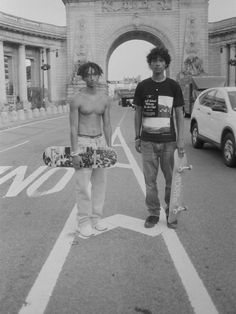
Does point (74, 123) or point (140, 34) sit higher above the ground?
point (140, 34)

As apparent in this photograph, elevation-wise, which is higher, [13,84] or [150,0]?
[150,0]

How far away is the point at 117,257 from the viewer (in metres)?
4.92

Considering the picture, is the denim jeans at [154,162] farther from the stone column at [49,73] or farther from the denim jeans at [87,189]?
the stone column at [49,73]

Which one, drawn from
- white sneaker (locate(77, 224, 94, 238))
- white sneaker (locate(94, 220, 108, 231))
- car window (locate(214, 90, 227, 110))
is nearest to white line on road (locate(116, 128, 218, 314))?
Answer: white sneaker (locate(94, 220, 108, 231))

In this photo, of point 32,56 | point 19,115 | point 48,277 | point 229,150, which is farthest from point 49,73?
point 48,277

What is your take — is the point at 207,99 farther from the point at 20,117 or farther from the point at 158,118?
the point at 20,117

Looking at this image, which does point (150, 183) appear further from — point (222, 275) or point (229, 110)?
point (229, 110)

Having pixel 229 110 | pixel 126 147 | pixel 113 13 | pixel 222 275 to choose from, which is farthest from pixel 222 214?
pixel 113 13

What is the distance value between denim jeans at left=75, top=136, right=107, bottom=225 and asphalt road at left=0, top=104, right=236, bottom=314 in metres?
0.27

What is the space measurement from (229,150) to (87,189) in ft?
19.8

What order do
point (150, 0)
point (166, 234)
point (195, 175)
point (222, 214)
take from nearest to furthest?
point (166, 234)
point (222, 214)
point (195, 175)
point (150, 0)

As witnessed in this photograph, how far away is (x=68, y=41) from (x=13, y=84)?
10477 mm

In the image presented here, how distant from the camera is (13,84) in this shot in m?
69.8

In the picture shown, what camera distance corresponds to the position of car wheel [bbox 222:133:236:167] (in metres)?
10.7
